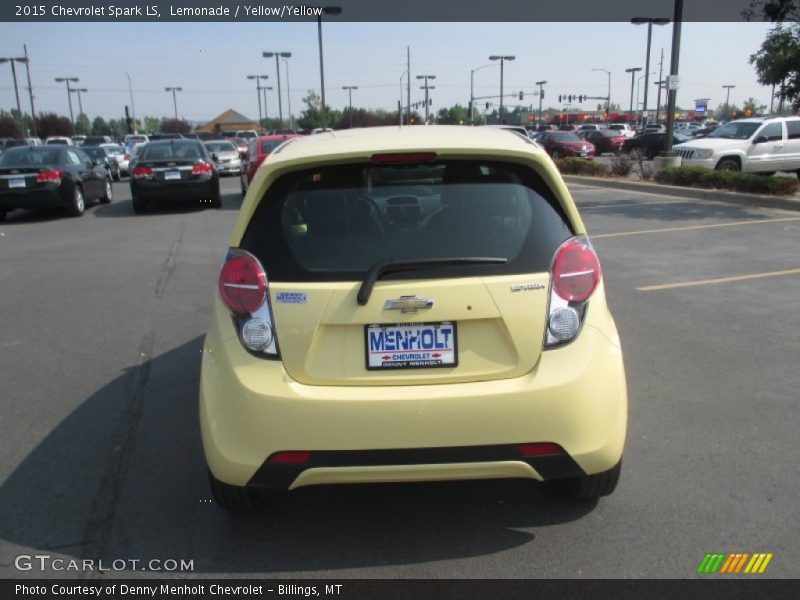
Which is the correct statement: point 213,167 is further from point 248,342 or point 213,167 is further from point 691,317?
point 248,342

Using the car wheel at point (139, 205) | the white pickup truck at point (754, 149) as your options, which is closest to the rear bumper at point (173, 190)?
the car wheel at point (139, 205)

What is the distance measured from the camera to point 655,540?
3.23 meters

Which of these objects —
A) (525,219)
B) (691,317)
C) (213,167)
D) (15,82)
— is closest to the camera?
(525,219)

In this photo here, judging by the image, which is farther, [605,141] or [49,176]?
[605,141]

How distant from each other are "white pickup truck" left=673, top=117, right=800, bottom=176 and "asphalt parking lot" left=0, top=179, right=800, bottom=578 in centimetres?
1260

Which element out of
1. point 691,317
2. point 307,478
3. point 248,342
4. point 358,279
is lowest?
point 691,317

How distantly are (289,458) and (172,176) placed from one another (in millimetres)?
15027

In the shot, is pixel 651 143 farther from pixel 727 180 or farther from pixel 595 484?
pixel 595 484

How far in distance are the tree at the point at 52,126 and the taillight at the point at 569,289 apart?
90.6 metres

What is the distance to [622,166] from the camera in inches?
850

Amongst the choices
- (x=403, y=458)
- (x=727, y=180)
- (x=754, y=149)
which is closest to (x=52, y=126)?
(x=754, y=149)

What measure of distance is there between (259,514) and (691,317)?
15.6 feet
